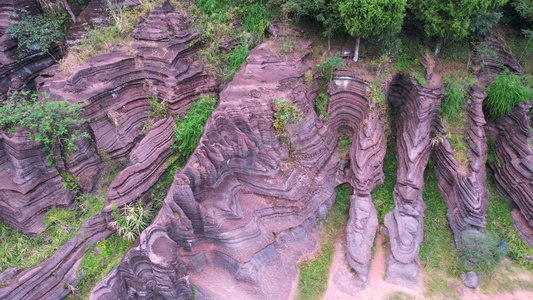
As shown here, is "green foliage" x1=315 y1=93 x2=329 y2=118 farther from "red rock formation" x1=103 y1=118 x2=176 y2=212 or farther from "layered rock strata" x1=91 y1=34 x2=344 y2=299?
"red rock formation" x1=103 y1=118 x2=176 y2=212

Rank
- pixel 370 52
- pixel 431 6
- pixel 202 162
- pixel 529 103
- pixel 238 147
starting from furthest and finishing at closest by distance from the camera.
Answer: pixel 370 52 < pixel 529 103 < pixel 431 6 < pixel 238 147 < pixel 202 162

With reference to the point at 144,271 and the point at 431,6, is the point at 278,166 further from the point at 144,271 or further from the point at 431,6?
the point at 431,6

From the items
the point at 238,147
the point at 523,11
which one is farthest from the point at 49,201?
the point at 523,11

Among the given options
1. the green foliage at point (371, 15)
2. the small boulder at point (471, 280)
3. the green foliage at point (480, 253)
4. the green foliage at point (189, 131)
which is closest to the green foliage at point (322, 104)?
the green foliage at point (371, 15)

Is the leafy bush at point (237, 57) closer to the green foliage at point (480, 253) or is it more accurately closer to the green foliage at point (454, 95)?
the green foliage at point (454, 95)

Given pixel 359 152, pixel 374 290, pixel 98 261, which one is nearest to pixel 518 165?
pixel 359 152
